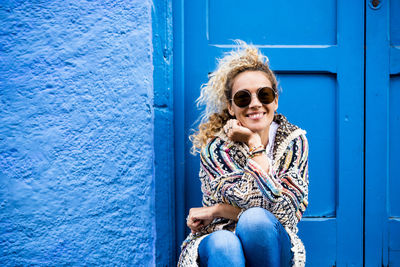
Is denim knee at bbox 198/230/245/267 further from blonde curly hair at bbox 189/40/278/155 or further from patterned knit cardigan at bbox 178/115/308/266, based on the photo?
blonde curly hair at bbox 189/40/278/155

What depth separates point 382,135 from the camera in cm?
209

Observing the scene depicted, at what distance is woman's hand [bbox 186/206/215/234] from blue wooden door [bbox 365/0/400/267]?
1105 millimetres

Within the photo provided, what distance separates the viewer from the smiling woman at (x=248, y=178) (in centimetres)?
137

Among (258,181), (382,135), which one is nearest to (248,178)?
(258,181)

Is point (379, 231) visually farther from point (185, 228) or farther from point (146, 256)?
point (146, 256)

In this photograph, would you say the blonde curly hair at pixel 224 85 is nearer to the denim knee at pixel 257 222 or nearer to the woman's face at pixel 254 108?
the woman's face at pixel 254 108

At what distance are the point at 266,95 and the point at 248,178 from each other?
0.41 metres

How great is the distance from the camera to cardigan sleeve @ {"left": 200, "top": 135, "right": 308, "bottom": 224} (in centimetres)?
146

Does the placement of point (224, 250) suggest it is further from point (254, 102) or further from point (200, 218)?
point (254, 102)

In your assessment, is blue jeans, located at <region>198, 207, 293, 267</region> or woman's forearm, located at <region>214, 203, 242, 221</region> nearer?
blue jeans, located at <region>198, 207, 293, 267</region>

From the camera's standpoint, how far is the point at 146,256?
1692 mm

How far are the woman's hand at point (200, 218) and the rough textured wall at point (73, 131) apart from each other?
0.83 feet

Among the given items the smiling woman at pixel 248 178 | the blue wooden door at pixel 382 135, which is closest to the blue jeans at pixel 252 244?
the smiling woman at pixel 248 178

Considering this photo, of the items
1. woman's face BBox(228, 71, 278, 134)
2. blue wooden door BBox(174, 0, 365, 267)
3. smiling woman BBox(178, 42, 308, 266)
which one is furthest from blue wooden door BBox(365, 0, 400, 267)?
woman's face BBox(228, 71, 278, 134)
